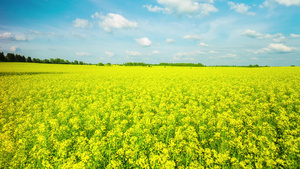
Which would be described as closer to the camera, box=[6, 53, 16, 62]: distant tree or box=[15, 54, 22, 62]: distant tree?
box=[6, 53, 16, 62]: distant tree

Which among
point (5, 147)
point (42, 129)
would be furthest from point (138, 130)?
point (5, 147)

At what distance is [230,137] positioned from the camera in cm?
551

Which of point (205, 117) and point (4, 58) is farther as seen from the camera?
point (4, 58)

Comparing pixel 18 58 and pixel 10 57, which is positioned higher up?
pixel 10 57

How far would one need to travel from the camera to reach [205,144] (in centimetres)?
562

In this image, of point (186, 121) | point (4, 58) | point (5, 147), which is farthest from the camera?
point (4, 58)

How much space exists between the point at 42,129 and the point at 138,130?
402cm

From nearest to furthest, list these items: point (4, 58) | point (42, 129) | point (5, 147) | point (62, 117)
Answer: point (5, 147) < point (42, 129) < point (62, 117) < point (4, 58)

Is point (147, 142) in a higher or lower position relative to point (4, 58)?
lower

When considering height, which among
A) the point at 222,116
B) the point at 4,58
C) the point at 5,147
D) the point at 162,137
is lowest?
the point at 5,147

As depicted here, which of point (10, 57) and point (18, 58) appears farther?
point (18, 58)

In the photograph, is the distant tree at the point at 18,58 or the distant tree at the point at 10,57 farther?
the distant tree at the point at 18,58

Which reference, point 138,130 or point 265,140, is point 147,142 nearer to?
point 138,130

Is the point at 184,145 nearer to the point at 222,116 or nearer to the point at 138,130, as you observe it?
the point at 138,130
